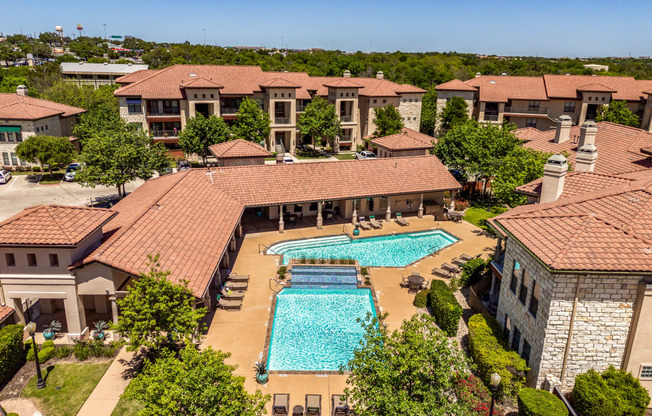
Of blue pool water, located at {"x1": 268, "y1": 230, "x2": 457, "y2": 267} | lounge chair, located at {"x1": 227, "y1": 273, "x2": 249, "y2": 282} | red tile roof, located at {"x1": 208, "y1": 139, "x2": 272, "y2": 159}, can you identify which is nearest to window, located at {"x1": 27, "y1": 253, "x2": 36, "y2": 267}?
lounge chair, located at {"x1": 227, "y1": 273, "x2": 249, "y2": 282}

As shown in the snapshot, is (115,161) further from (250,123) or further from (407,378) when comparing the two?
(407,378)

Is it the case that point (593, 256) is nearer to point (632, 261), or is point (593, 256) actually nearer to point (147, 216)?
point (632, 261)

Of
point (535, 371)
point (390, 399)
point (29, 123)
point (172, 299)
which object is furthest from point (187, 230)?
point (29, 123)

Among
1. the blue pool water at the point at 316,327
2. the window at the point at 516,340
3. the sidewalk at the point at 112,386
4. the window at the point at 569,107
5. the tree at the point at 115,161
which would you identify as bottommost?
the blue pool water at the point at 316,327

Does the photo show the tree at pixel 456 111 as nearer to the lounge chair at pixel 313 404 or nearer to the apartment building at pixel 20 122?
the apartment building at pixel 20 122

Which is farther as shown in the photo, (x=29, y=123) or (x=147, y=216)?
(x=29, y=123)

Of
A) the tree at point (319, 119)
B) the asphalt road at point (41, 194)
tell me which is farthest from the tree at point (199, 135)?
the tree at point (319, 119)

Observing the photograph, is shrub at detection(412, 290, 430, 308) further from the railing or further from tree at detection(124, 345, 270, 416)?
the railing
